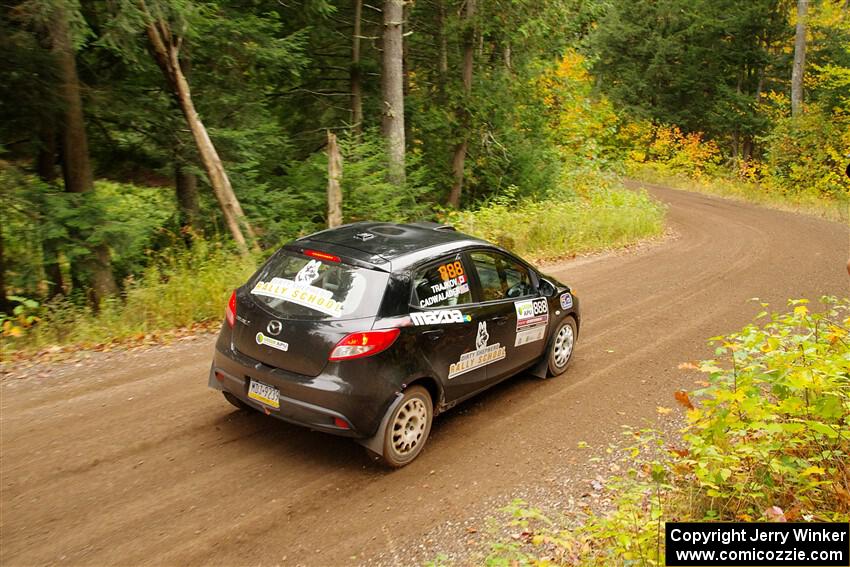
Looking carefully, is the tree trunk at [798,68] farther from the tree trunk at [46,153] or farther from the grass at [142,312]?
the tree trunk at [46,153]

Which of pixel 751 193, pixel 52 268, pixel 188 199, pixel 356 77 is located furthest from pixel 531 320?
pixel 751 193

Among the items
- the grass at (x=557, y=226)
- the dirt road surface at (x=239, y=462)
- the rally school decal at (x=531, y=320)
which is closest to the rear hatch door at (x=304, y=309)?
the dirt road surface at (x=239, y=462)

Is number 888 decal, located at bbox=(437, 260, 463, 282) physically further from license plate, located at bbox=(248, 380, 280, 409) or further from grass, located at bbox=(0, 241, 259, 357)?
grass, located at bbox=(0, 241, 259, 357)

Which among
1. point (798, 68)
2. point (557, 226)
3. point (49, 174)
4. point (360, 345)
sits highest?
point (798, 68)

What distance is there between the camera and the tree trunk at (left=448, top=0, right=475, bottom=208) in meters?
17.1

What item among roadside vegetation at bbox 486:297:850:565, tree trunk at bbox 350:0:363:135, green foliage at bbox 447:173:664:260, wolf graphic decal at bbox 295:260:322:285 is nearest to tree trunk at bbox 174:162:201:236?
tree trunk at bbox 350:0:363:135

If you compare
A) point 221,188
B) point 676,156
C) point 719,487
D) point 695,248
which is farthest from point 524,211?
point 676,156

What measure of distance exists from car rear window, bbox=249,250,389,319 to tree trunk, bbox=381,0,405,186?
31.0 ft

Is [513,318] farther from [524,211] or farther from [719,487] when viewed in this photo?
[524,211]

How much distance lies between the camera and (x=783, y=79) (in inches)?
1336

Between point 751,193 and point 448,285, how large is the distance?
28.2 metres

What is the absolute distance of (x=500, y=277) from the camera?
650cm

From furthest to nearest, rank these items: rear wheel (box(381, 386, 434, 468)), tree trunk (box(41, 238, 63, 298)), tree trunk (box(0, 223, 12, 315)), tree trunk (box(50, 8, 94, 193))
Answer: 1. tree trunk (box(0, 223, 12, 315))
2. tree trunk (box(50, 8, 94, 193))
3. tree trunk (box(41, 238, 63, 298))
4. rear wheel (box(381, 386, 434, 468))

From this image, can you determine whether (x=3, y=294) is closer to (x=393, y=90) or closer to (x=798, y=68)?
(x=393, y=90)
